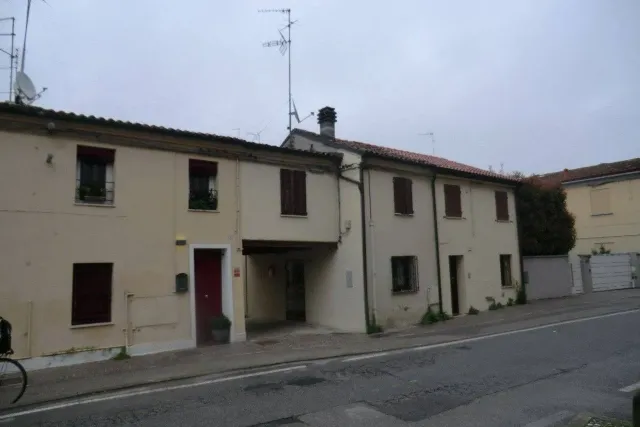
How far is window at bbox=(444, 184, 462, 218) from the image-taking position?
61.7 ft

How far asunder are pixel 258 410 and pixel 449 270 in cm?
1331

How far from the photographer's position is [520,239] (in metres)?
21.9

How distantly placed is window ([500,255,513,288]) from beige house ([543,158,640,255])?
11136mm

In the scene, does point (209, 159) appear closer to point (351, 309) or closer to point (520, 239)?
point (351, 309)

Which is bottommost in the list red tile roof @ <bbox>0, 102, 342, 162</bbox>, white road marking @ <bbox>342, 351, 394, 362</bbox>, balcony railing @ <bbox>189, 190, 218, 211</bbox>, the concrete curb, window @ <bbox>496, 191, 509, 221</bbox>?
white road marking @ <bbox>342, 351, 394, 362</bbox>

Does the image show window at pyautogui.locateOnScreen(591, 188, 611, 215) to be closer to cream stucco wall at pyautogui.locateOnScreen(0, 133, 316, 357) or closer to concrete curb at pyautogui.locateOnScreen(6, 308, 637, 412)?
concrete curb at pyautogui.locateOnScreen(6, 308, 637, 412)

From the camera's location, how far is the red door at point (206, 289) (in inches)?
528

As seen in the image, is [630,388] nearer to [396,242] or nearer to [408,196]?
[396,242]

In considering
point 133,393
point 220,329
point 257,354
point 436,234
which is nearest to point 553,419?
point 133,393

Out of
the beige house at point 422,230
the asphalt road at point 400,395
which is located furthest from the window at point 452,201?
the asphalt road at point 400,395

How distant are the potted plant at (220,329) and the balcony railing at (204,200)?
312 centimetres

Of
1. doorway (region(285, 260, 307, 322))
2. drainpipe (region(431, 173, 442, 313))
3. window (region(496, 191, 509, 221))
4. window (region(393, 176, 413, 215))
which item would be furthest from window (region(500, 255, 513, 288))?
doorway (region(285, 260, 307, 322))

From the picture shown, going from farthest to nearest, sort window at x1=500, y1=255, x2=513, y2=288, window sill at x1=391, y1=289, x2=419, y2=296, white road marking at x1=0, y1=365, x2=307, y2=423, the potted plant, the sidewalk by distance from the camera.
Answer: window at x1=500, y1=255, x2=513, y2=288
window sill at x1=391, y1=289, x2=419, y2=296
the potted plant
the sidewalk
white road marking at x1=0, y1=365, x2=307, y2=423

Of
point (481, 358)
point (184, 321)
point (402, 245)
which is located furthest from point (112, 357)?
point (402, 245)
